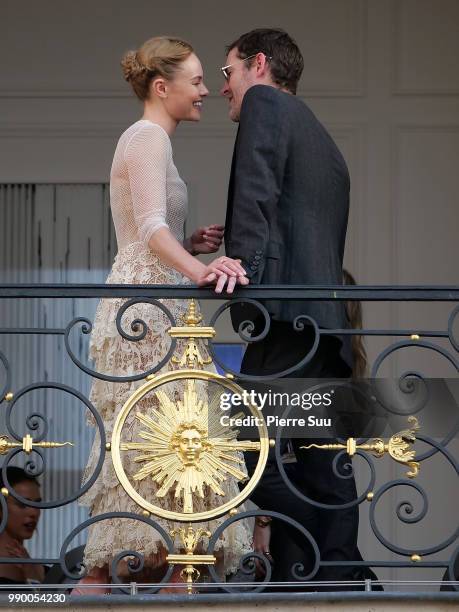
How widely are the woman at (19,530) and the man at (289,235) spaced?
2.14 m

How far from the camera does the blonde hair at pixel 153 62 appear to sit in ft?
18.9

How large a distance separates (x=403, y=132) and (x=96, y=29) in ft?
5.82

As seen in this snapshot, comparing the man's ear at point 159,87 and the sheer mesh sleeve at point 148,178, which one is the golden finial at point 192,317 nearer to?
the sheer mesh sleeve at point 148,178

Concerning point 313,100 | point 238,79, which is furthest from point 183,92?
point 313,100

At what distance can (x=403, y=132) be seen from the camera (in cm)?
912

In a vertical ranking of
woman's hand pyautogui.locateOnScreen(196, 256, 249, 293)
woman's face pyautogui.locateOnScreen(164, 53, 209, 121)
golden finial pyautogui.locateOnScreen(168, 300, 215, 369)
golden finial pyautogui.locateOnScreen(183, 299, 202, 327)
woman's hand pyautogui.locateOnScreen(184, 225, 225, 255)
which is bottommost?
golden finial pyautogui.locateOnScreen(168, 300, 215, 369)

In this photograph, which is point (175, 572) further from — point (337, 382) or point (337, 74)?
point (337, 74)

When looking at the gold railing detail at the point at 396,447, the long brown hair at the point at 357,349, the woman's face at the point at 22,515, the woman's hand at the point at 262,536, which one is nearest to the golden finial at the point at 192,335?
the gold railing detail at the point at 396,447

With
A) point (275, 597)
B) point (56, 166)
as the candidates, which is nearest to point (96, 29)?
point (56, 166)

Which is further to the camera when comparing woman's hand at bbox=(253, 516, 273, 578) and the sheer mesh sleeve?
woman's hand at bbox=(253, 516, 273, 578)

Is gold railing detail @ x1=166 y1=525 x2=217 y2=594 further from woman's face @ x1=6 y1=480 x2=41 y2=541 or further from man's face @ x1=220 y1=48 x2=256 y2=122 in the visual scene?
woman's face @ x1=6 y1=480 x2=41 y2=541

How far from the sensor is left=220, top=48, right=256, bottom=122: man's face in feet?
18.8

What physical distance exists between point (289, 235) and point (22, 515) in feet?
9.68

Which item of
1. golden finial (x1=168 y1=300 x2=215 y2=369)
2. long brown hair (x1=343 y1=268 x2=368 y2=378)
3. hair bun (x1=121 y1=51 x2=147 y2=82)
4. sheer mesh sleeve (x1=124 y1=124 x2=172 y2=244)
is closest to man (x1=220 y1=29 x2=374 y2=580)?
golden finial (x1=168 y1=300 x2=215 y2=369)
